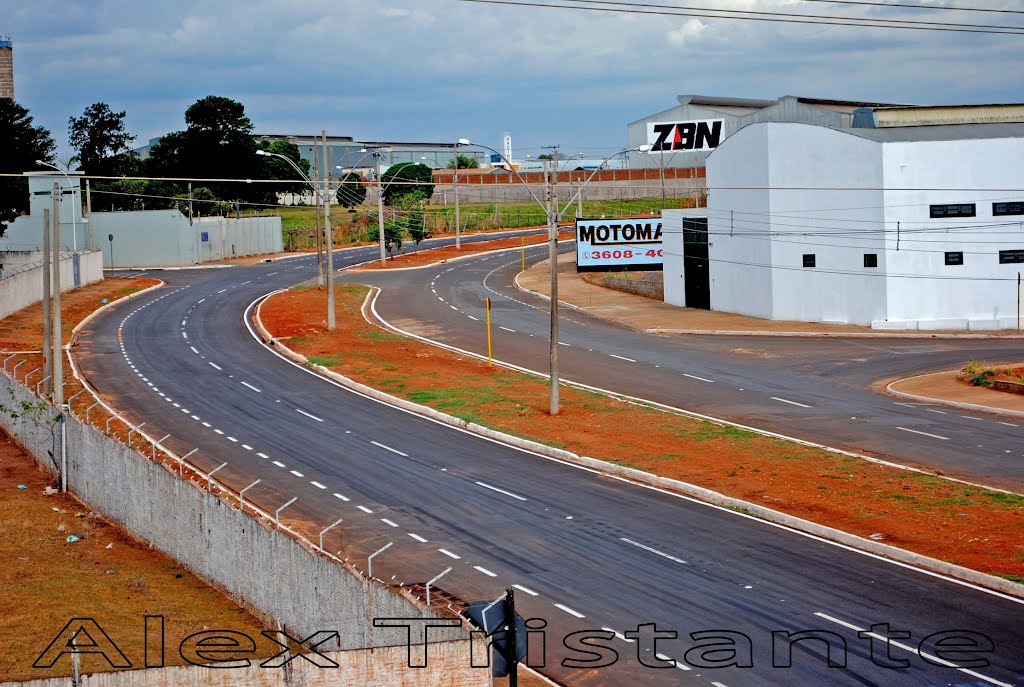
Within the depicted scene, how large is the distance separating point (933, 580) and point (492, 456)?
1465 centimetres

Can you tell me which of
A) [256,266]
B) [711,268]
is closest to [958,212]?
[711,268]

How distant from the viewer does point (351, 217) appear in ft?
464

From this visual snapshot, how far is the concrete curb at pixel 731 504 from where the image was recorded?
73.2 feet

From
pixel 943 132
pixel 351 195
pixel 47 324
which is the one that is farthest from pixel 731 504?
pixel 351 195

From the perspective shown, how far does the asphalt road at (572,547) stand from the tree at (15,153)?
4708cm

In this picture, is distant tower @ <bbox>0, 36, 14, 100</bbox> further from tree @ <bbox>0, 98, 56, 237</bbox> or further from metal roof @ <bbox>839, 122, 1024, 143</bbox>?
metal roof @ <bbox>839, 122, 1024, 143</bbox>

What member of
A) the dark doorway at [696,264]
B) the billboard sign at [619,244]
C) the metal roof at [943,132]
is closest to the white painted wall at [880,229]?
the metal roof at [943,132]

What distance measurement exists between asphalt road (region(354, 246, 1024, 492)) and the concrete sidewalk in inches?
48.6

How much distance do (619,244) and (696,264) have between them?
630 cm

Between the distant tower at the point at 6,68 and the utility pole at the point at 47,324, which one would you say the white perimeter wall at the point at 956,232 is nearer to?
the utility pole at the point at 47,324

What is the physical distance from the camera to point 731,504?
92.3 feet

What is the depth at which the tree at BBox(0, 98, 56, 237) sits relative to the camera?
280ft

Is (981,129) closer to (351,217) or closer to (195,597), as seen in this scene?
(195,597)

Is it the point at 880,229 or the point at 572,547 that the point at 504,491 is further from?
the point at 880,229
